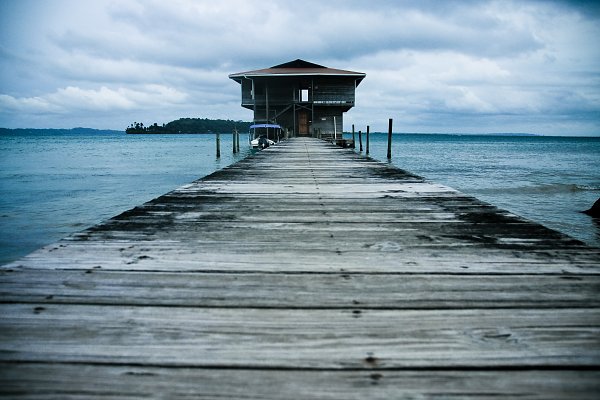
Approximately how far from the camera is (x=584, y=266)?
205cm

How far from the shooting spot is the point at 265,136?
119 ft

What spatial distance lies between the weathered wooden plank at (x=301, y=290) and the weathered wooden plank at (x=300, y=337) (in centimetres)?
7

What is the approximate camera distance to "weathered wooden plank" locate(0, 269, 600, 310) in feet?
5.37

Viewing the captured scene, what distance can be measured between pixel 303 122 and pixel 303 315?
125 ft

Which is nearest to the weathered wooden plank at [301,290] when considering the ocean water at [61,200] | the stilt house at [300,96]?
the ocean water at [61,200]

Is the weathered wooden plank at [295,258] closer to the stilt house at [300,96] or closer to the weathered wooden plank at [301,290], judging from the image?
the weathered wooden plank at [301,290]

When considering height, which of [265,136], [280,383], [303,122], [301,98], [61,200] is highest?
[301,98]

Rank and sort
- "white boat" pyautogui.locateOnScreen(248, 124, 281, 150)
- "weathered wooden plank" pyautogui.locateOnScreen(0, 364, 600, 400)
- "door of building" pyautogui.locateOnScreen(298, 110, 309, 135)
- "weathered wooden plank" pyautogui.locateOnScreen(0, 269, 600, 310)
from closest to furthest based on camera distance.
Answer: "weathered wooden plank" pyautogui.locateOnScreen(0, 364, 600, 400) < "weathered wooden plank" pyautogui.locateOnScreen(0, 269, 600, 310) < "white boat" pyautogui.locateOnScreen(248, 124, 281, 150) < "door of building" pyautogui.locateOnScreen(298, 110, 309, 135)

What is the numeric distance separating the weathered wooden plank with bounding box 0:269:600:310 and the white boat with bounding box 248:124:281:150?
96.5ft

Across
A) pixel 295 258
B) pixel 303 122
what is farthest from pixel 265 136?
pixel 295 258

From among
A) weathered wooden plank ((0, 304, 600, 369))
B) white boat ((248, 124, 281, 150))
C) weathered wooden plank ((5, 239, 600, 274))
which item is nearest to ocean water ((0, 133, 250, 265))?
weathered wooden plank ((5, 239, 600, 274))

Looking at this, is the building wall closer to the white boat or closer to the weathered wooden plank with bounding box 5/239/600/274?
the white boat

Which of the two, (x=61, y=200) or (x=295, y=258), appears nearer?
(x=295, y=258)

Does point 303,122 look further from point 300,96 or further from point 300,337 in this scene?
point 300,337
